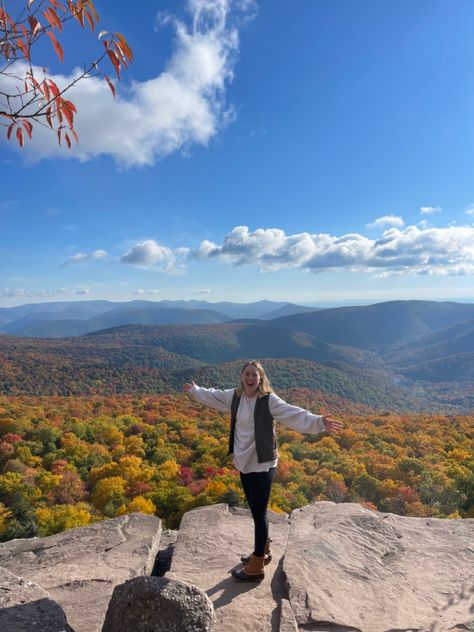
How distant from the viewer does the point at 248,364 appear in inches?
165

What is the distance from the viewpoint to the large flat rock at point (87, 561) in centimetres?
416

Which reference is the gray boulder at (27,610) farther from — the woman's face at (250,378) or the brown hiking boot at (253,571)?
the woman's face at (250,378)

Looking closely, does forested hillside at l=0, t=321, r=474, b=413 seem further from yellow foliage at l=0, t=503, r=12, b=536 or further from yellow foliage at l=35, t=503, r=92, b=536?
yellow foliage at l=35, t=503, r=92, b=536

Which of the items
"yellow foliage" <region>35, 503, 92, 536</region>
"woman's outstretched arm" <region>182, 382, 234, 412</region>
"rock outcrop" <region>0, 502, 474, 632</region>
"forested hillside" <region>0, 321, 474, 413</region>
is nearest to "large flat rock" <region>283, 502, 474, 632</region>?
"rock outcrop" <region>0, 502, 474, 632</region>

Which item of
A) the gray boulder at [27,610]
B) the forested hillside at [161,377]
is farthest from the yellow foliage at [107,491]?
the forested hillside at [161,377]

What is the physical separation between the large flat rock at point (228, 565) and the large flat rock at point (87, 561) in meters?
0.60

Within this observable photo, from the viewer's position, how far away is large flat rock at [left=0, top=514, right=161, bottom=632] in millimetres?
4160

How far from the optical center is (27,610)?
3281mm

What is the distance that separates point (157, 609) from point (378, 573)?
3053mm

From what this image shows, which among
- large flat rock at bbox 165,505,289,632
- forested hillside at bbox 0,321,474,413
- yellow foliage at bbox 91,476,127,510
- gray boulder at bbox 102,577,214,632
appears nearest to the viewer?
gray boulder at bbox 102,577,214,632

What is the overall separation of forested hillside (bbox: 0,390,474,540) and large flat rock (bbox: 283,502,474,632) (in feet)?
20.3

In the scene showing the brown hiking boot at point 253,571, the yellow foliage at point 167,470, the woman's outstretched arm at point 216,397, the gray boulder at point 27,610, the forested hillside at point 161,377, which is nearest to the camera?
the gray boulder at point 27,610

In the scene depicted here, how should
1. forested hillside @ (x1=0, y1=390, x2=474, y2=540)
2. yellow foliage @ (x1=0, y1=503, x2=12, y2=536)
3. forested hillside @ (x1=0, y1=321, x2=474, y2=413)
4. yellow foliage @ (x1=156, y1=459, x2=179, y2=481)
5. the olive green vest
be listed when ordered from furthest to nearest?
forested hillside @ (x1=0, y1=321, x2=474, y2=413)
yellow foliage @ (x1=156, y1=459, x2=179, y2=481)
forested hillside @ (x1=0, y1=390, x2=474, y2=540)
yellow foliage @ (x1=0, y1=503, x2=12, y2=536)
the olive green vest

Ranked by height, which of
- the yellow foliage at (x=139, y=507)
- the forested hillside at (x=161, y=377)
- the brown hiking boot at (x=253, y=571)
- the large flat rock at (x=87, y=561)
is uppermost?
the brown hiking boot at (x=253, y=571)
